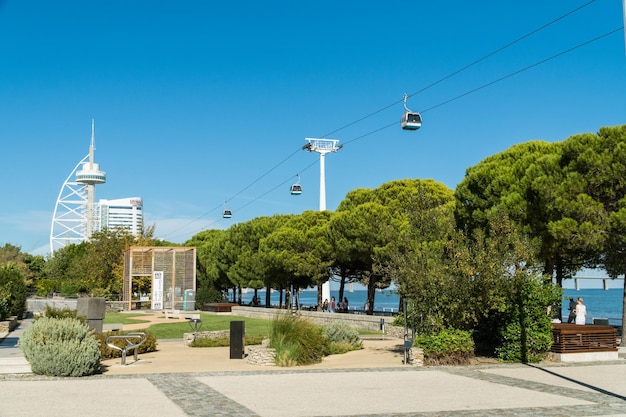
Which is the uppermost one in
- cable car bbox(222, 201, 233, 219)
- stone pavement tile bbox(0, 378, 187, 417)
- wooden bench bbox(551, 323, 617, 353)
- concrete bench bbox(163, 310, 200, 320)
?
cable car bbox(222, 201, 233, 219)

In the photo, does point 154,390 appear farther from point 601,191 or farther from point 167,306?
point 167,306

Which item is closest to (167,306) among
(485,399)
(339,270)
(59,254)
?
(339,270)

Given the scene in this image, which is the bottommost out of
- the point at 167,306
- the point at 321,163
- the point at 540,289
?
the point at 167,306

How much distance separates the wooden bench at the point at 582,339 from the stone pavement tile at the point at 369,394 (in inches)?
156

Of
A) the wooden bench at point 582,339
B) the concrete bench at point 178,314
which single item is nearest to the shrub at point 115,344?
the wooden bench at point 582,339

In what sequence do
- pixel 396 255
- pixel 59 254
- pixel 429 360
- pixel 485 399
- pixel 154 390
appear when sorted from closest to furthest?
pixel 485 399, pixel 154 390, pixel 429 360, pixel 396 255, pixel 59 254

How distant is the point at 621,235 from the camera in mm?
19391

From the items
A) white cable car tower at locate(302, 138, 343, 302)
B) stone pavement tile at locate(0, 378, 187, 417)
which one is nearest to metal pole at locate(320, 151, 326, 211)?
white cable car tower at locate(302, 138, 343, 302)

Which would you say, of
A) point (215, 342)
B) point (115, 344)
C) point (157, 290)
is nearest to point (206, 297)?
point (157, 290)

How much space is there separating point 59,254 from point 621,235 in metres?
96.8

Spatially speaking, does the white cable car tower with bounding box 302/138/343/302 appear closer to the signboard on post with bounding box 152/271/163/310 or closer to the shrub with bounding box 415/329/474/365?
the signboard on post with bounding box 152/271/163/310

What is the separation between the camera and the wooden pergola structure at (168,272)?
150 ft

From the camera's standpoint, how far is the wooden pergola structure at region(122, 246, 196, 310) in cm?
4559

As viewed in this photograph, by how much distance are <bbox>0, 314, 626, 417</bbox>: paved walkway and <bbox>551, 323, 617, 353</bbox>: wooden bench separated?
24.0 inches
